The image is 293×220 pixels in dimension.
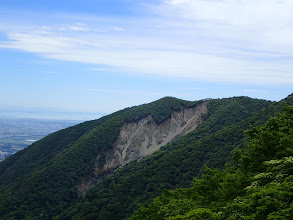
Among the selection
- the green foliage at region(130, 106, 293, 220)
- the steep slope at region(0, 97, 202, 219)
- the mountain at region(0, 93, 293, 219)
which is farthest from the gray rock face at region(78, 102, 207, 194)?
the green foliage at region(130, 106, 293, 220)

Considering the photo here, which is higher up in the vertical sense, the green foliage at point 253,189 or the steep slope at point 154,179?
the green foliage at point 253,189

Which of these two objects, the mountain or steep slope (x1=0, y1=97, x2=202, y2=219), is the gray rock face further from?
steep slope (x1=0, y1=97, x2=202, y2=219)

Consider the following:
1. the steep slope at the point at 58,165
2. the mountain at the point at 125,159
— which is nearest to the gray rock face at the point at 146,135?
the mountain at the point at 125,159

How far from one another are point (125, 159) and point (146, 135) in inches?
410

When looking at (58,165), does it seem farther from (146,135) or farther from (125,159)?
(146,135)

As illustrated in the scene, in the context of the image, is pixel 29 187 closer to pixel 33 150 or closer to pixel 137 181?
pixel 137 181

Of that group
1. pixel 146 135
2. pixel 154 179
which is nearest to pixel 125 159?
A: pixel 146 135

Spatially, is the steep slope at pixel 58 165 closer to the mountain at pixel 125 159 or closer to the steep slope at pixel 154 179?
the mountain at pixel 125 159

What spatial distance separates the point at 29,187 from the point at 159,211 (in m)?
51.2

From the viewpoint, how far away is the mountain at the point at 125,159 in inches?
2391

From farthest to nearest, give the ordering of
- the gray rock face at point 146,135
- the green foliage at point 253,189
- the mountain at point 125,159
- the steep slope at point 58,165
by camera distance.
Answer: the gray rock face at point 146,135 → the steep slope at point 58,165 → the mountain at point 125,159 → the green foliage at point 253,189

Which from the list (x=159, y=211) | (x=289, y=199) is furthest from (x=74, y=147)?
(x=289, y=199)

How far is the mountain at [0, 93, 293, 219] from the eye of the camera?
199 feet

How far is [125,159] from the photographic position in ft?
303
